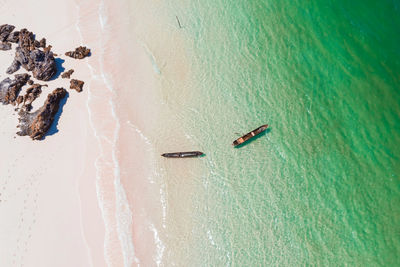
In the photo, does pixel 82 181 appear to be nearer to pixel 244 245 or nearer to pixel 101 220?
pixel 101 220

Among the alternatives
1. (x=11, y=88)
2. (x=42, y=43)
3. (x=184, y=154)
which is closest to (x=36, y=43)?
(x=42, y=43)

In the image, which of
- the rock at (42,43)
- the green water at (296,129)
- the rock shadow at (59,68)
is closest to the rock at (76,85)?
the rock shadow at (59,68)

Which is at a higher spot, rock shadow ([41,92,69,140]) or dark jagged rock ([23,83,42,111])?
dark jagged rock ([23,83,42,111])

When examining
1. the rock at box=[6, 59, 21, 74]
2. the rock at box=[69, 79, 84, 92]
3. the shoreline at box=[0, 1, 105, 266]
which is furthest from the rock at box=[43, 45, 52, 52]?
the rock at box=[69, 79, 84, 92]

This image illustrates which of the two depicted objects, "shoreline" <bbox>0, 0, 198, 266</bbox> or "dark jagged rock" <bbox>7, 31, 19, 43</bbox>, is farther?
"dark jagged rock" <bbox>7, 31, 19, 43</bbox>

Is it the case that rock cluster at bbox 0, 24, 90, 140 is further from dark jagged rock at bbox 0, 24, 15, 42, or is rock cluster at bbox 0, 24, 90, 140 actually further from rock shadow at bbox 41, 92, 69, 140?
rock shadow at bbox 41, 92, 69, 140

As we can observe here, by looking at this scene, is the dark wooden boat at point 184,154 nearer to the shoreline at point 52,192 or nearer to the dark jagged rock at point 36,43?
the shoreline at point 52,192

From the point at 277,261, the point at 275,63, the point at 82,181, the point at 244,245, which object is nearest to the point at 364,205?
the point at 277,261
